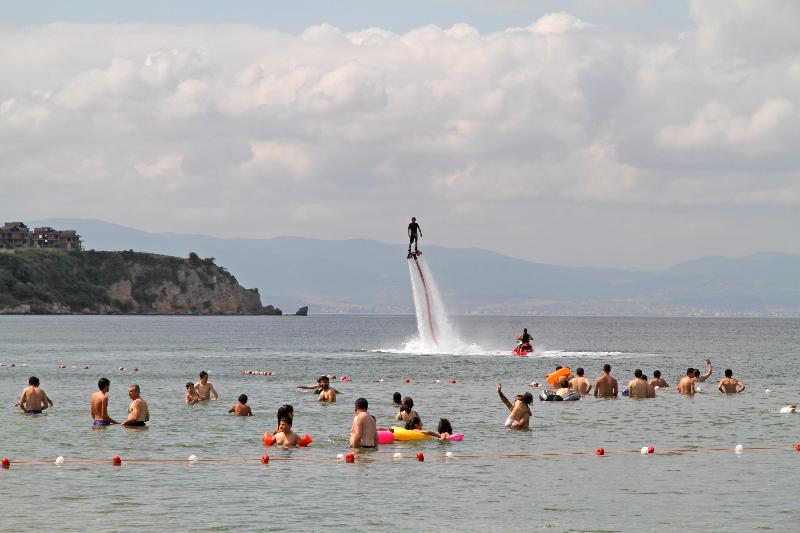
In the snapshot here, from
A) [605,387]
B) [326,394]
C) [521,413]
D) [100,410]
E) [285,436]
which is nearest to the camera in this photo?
[285,436]

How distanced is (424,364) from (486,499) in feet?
191

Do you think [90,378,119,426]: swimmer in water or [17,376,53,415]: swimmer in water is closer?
[90,378,119,426]: swimmer in water

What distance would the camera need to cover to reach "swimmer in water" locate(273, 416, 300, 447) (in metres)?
34.0

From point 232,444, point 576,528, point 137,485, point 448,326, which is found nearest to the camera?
point 576,528

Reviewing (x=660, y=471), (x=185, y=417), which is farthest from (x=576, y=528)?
(x=185, y=417)

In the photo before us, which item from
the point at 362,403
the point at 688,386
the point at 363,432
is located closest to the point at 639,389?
the point at 688,386

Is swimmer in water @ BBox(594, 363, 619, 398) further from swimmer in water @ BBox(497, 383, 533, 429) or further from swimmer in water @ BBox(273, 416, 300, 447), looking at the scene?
swimmer in water @ BBox(273, 416, 300, 447)

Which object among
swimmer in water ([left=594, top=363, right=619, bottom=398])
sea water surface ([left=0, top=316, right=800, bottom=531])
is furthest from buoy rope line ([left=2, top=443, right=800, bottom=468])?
swimmer in water ([left=594, top=363, right=619, bottom=398])

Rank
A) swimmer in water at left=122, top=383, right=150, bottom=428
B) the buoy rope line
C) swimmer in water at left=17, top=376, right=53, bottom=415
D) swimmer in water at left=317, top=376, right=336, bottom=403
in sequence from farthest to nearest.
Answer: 1. swimmer in water at left=317, top=376, right=336, bottom=403
2. swimmer in water at left=17, top=376, right=53, bottom=415
3. swimmer in water at left=122, top=383, right=150, bottom=428
4. the buoy rope line

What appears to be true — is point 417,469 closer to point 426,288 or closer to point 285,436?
point 285,436

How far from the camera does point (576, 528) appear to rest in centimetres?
2328

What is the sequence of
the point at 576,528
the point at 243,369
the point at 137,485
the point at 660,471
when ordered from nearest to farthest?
the point at 576,528 < the point at 137,485 < the point at 660,471 < the point at 243,369

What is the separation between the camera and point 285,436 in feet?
112

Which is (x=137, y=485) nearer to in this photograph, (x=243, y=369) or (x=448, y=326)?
(x=243, y=369)
